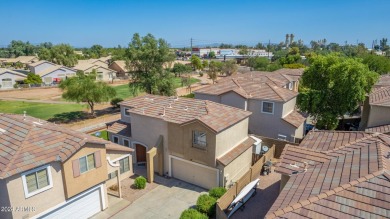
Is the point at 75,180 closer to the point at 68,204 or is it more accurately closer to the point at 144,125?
the point at 68,204

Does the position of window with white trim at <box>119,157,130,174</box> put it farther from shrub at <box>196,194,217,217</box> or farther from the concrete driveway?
shrub at <box>196,194,217,217</box>

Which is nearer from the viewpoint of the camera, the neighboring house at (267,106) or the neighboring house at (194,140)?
the neighboring house at (194,140)

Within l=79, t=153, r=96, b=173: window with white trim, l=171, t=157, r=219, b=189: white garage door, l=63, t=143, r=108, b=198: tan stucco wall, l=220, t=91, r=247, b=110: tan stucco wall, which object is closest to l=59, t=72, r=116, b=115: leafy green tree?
l=220, t=91, r=247, b=110: tan stucco wall

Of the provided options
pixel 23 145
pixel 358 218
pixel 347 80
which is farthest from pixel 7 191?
pixel 347 80

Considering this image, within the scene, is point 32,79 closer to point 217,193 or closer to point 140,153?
point 140,153

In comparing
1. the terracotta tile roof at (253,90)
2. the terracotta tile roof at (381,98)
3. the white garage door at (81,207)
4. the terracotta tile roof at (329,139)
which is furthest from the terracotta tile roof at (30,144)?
the terracotta tile roof at (381,98)

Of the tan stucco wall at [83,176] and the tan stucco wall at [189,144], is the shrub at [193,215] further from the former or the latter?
the tan stucco wall at [83,176]

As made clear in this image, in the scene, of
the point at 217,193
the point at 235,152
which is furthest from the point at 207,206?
the point at 235,152
